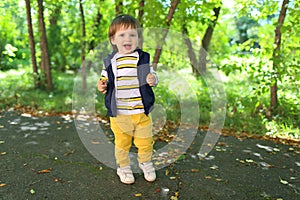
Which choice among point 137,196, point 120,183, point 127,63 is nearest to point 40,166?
point 120,183

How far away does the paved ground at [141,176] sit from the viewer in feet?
8.84

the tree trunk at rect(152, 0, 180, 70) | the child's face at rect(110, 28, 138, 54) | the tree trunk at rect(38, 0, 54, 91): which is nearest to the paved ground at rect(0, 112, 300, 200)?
the child's face at rect(110, 28, 138, 54)

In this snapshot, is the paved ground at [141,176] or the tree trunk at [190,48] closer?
the paved ground at [141,176]

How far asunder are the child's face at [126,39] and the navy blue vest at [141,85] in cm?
9

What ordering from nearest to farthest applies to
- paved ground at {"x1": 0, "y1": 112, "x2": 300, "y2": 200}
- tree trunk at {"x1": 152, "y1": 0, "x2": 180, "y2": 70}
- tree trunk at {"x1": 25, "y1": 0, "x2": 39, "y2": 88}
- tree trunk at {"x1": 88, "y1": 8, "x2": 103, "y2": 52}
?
paved ground at {"x1": 0, "y1": 112, "x2": 300, "y2": 200}
tree trunk at {"x1": 152, "y1": 0, "x2": 180, "y2": 70}
tree trunk at {"x1": 25, "y1": 0, "x2": 39, "y2": 88}
tree trunk at {"x1": 88, "y1": 8, "x2": 103, "y2": 52}

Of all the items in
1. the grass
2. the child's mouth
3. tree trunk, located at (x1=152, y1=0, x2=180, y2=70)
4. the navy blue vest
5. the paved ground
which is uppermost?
tree trunk, located at (x1=152, y1=0, x2=180, y2=70)

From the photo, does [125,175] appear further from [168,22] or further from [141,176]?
[168,22]

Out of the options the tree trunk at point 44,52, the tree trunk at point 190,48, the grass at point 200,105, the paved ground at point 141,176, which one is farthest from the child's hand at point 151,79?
the tree trunk at point 44,52

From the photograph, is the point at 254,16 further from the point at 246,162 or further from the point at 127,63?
the point at 127,63

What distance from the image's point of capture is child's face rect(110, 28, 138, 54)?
266 centimetres

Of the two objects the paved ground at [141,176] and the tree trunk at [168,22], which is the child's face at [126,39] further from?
the tree trunk at [168,22]

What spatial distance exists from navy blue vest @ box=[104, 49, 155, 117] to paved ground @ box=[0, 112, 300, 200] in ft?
2.29

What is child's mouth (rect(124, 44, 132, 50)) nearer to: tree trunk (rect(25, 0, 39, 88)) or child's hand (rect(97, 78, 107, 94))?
child's hand (rect(97, 78, 107, 94))

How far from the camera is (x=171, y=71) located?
5.19 metres
